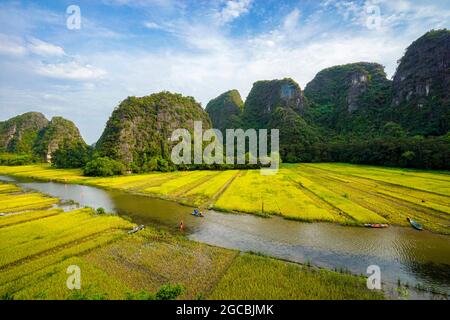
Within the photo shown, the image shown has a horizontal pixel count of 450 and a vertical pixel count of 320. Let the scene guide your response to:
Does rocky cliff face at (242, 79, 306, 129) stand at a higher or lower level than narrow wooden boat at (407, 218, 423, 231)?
higher

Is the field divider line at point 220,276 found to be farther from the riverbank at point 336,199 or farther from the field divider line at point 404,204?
the field divider line at point 404,204

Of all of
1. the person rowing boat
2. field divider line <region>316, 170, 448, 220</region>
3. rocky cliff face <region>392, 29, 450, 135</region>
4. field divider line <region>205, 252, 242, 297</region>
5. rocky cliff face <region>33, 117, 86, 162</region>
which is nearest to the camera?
field divider line <region>205, 252, 242, 297</region>

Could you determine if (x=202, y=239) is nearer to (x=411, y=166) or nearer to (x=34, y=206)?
(x=34, y=206)

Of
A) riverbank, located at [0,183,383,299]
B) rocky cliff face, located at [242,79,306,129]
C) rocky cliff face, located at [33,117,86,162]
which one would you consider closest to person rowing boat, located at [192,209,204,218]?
riverbank, located at [0,183,383,299]

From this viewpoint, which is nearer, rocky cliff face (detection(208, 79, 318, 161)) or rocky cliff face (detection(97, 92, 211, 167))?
rocky cliff face (detection(97, 92, 211, 167))

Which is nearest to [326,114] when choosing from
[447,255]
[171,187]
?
[171,187]

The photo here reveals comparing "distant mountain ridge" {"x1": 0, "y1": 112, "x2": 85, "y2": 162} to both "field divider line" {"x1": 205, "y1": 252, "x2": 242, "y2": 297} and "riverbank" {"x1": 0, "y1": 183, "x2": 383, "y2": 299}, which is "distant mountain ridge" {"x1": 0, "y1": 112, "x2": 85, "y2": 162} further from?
A: "field divider line" {"x1": 205, "y1": 252, "x2": 242, "y2": 297}

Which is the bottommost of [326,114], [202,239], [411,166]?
[202,239]

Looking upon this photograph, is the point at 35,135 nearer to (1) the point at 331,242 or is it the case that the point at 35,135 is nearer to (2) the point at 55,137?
(2) the point at 55,137
